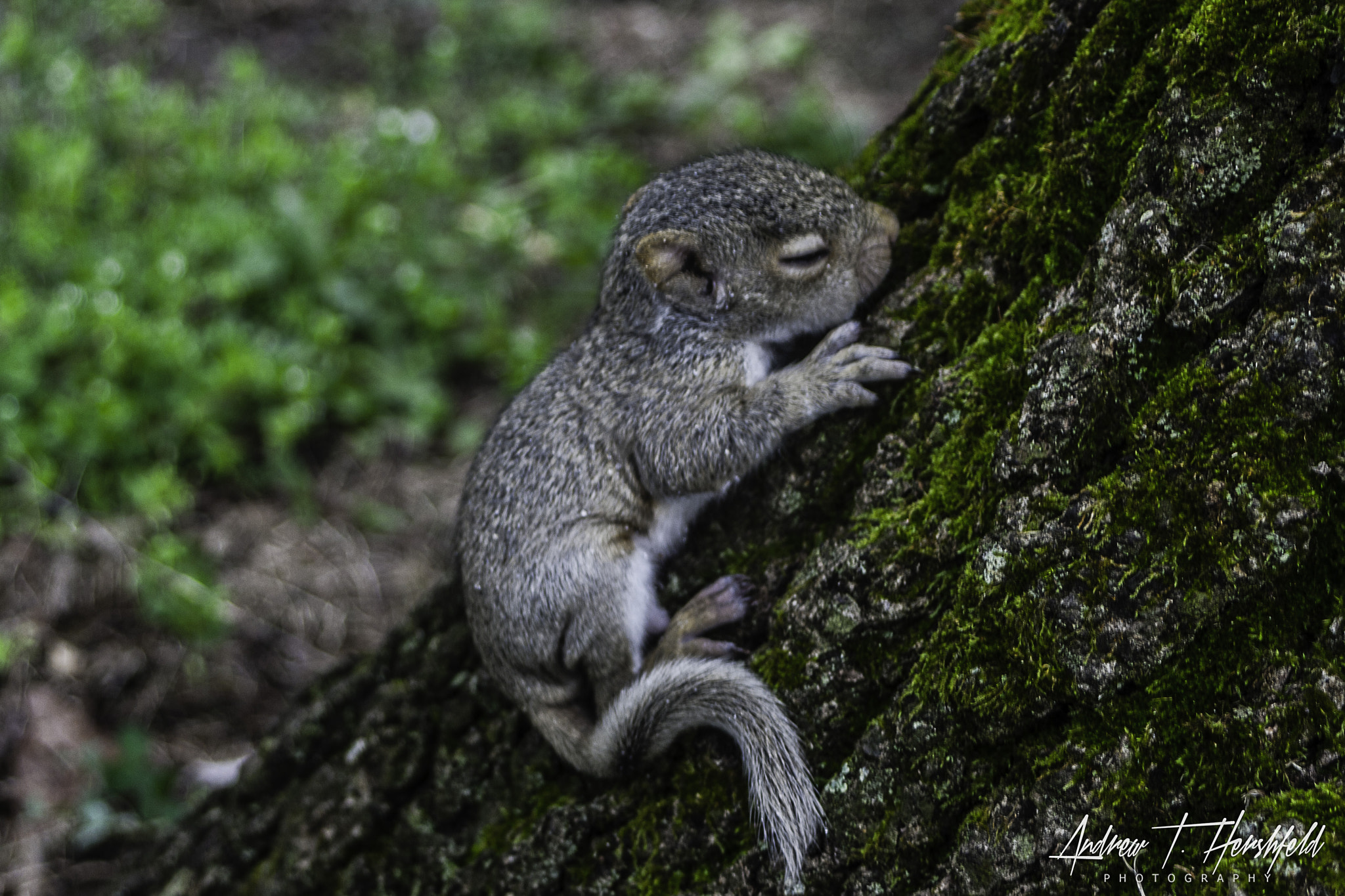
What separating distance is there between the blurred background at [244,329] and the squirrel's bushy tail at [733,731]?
4.69ft

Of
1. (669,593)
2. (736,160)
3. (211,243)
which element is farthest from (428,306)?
(669,593)

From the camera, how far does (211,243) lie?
564 centimetres

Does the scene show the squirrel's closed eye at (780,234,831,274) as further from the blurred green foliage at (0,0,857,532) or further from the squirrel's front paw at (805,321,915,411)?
the blurred green foliage at (0,0,857,532)

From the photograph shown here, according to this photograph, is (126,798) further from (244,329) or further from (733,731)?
(733,731)

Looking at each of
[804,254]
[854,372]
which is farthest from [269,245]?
[854,372]

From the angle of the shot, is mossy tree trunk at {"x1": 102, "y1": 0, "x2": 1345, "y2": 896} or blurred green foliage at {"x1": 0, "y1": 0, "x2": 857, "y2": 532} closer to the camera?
mossy tree trunk at {"x1": 102, "y1": 0, "x2": 1345, "y2": 896}

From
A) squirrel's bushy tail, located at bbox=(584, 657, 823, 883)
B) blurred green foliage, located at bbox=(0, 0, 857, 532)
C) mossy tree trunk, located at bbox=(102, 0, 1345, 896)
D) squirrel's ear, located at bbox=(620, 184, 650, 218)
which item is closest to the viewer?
mossy tree trunk, located at bbox=(102, 0, 1345, 896)

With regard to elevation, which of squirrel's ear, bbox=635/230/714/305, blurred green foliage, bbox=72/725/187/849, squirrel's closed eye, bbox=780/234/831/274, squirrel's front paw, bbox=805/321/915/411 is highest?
squirrel's ear, bbox=635/230/714/305

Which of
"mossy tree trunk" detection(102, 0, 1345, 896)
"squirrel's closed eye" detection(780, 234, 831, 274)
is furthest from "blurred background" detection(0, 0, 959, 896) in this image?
Answer: "mossy tree trunk" detection(102, 0, 1345, 896)

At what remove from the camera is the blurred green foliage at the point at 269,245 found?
502 cm

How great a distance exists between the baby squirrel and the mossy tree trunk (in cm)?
17

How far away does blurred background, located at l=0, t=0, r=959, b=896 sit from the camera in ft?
14.9

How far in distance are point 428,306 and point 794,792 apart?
4.29 m

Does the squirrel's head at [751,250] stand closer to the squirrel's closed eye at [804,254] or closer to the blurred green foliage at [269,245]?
the squirrel's closed eye at [804,254]
